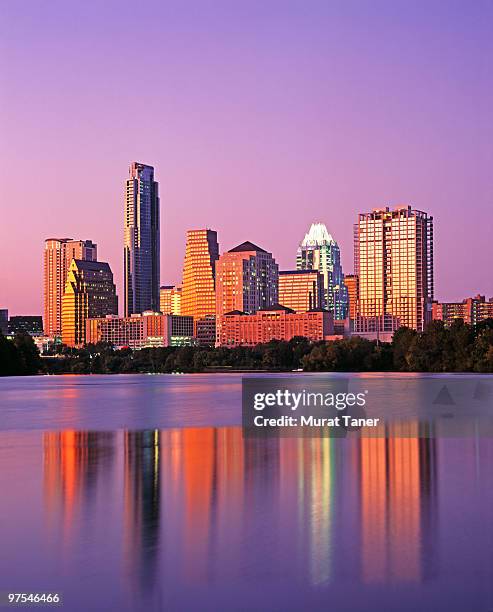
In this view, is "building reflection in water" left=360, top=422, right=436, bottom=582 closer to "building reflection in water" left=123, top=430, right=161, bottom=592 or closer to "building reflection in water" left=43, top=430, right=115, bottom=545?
"building reflection in water" left=123, top=430, right=161, bottom=592

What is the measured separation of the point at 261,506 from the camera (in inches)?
660

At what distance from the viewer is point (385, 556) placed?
12664mm

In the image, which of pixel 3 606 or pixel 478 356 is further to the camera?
pixel 478 356

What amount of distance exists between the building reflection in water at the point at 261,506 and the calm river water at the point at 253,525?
0.04 metres

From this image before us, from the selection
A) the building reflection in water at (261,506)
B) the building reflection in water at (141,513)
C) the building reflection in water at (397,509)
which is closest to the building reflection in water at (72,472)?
the building reflection in water at (261,506)

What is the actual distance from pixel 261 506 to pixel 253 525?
1805 mm

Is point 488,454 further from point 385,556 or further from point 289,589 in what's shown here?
point 289,589

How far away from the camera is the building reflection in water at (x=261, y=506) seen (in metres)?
12.3

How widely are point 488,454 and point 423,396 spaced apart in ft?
120

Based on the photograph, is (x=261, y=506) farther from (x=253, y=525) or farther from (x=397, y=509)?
(x=397, y=509)

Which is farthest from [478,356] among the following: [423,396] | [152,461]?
[152,461]

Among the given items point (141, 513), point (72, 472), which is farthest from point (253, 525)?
point (72, 472)

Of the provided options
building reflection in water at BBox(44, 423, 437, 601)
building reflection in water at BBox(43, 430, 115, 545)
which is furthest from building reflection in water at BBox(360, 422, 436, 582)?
building reflection in water at BBox(43, 430, 115, 545)

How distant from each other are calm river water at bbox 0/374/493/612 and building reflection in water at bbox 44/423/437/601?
0.12 feet
